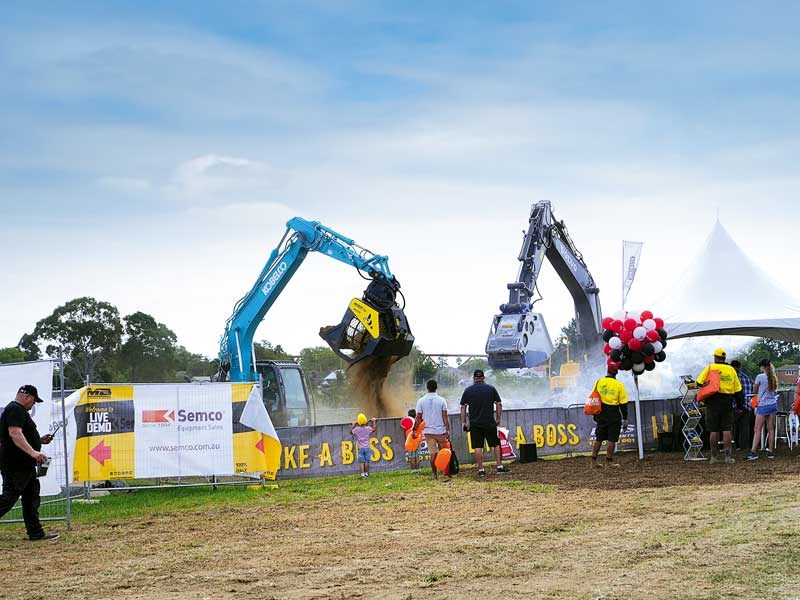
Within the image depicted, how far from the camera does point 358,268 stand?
22.9 metres

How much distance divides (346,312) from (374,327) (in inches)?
41.4

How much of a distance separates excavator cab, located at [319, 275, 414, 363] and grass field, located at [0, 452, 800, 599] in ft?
22.8

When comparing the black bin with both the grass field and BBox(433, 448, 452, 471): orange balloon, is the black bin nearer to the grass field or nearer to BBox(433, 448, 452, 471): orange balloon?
BBox(433, 448, 452, 471): orange balloon

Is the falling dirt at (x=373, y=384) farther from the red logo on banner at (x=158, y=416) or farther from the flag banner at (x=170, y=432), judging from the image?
the red logo on banner at (x=158, y=416)

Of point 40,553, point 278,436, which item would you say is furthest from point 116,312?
point 40,553

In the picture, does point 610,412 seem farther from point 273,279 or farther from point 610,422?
point 273,279

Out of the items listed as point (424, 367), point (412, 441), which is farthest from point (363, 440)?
point (424, 367)

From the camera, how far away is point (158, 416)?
16.1 m

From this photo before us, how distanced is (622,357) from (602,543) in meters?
9.52

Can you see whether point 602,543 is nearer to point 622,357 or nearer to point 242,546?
point 242,546

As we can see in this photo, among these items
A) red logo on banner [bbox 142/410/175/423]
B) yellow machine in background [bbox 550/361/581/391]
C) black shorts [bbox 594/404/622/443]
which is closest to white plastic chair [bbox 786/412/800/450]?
black shorts [bbox 594/404/622/443]

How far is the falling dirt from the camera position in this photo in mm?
22953

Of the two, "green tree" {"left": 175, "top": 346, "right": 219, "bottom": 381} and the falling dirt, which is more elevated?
"green tree" {"left": 175, "top": 346, "right": 219, "bottom": 381}

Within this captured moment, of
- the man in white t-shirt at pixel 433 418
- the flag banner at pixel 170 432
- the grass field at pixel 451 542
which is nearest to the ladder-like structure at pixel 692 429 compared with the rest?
the grass field at pixel 451 542
